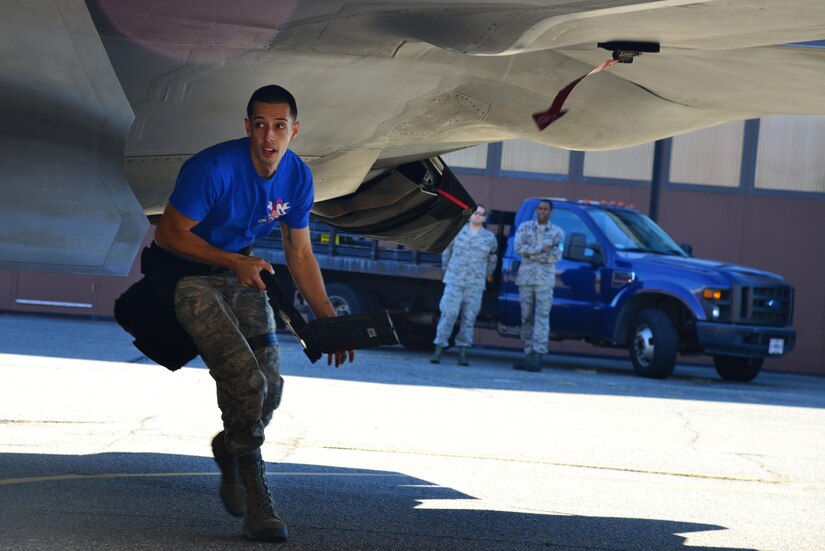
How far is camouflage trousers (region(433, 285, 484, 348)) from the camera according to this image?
1462 cm

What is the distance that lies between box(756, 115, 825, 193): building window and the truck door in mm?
6093

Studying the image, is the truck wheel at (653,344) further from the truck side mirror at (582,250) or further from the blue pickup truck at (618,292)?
the truck side mirror at (582,250)

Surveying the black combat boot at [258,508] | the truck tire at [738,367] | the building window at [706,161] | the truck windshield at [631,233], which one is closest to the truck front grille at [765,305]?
the truck tire at [738,367]

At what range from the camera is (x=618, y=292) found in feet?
48.3

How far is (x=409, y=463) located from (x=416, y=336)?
10.2m

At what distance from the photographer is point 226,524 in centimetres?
468

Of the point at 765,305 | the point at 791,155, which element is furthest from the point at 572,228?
the point at 791,155

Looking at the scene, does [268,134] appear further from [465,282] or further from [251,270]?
[465,282]

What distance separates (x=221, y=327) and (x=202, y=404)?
4395 millimetres

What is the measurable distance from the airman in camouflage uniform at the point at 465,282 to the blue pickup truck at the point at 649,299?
2.20ft

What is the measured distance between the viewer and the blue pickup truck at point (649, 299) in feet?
47.3

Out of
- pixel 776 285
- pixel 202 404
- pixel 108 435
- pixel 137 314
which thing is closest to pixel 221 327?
pixel 137 314

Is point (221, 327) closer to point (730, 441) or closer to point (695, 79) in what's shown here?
point (695, 79)

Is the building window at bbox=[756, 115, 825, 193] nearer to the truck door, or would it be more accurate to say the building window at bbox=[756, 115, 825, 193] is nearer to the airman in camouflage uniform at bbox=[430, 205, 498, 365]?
the truck door
